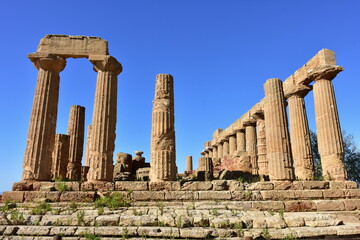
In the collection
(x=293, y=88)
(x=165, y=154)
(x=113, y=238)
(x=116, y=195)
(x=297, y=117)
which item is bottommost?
(x=113, y=238)

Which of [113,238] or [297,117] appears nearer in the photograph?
[113,238]

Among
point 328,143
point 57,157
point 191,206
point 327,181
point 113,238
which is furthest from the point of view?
point 57,157

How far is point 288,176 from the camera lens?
43.8ft

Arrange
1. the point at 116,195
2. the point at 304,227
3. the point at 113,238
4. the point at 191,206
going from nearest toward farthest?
the point at 113,238 < the point at 304,227 < the point at 191,206 < the point at 116,195

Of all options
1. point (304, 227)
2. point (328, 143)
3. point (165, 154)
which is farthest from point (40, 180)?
point (328, 143)

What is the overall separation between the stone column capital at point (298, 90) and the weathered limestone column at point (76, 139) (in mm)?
12948

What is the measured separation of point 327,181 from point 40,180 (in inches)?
512

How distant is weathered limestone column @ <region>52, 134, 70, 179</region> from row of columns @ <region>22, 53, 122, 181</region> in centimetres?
330

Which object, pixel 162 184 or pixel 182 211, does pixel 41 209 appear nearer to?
pixel 162 184

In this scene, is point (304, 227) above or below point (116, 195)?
below

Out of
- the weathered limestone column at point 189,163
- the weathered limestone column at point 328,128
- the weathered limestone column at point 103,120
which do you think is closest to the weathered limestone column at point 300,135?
the weathered limestone column at point 328,128

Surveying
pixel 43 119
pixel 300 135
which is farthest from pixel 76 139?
pixel 300 135

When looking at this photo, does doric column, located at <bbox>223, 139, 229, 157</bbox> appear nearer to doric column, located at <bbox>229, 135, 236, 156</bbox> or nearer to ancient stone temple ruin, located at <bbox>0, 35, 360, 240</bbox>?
doric column, located at <bbox>229, 135, 236, 156</bbox>

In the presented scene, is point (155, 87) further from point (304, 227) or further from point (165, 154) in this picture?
point (304, 227)
